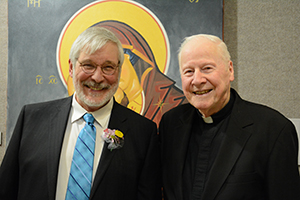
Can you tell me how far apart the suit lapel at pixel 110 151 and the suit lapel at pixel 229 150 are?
1.84 feet

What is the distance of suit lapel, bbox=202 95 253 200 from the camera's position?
1.26m

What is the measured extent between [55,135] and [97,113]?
28cm

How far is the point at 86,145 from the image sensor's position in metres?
1.42

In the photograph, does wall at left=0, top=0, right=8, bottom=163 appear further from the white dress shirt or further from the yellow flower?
the yellow flower

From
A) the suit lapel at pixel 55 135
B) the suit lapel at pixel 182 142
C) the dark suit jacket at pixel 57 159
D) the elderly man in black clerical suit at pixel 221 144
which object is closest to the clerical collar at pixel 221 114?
the elderly man in black clerical suit at pixel 221 144

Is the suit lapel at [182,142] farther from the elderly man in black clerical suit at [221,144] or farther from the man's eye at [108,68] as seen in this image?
the man's eye at [108,68]

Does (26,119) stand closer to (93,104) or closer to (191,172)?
(93,104)

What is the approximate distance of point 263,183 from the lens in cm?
126

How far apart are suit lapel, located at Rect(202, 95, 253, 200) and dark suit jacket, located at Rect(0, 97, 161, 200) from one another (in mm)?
398

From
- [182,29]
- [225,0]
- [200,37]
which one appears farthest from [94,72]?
[225,0]

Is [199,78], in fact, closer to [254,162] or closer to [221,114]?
[221,114]

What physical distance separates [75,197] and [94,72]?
2.33 ft

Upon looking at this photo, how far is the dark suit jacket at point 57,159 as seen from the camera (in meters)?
1.35

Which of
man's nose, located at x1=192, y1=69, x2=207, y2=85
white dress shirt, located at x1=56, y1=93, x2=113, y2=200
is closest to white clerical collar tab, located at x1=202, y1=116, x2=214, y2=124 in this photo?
man's nose, located at x1=192, y1=69, x2=207, y2=85
